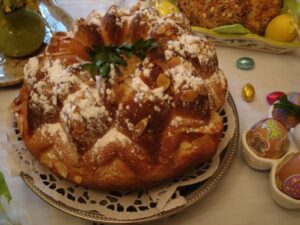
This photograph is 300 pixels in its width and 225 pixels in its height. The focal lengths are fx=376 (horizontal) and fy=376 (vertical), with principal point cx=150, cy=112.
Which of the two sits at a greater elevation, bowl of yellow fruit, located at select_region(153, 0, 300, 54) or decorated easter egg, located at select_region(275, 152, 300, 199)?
bowl of yellow fruit, located at select_region(153, 0, 300, 54)

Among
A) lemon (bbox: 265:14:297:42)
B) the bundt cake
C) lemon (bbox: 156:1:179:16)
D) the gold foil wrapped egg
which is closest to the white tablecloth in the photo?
the gold foil wrapped egg

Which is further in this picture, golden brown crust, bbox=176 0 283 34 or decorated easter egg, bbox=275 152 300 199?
golden brown crust, bbox=176 0 283 34

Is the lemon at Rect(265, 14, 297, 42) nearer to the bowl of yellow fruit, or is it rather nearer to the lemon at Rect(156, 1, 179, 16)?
the bowl of yellow fruit

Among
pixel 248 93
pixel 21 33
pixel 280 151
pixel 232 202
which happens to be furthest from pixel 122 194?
pixel 21 33

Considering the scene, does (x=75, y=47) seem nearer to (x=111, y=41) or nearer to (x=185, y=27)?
(x=111, y=41)

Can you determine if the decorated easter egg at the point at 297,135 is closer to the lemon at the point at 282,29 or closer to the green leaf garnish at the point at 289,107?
the green leaf garnish at the point at 289,107

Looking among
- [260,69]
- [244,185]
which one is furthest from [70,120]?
[260,69]

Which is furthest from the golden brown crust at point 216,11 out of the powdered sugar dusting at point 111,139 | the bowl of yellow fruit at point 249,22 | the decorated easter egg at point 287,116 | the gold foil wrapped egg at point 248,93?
the powdered sugar dusting at point 111,139

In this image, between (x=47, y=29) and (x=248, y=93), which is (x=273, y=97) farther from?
(x=47, y=29)
